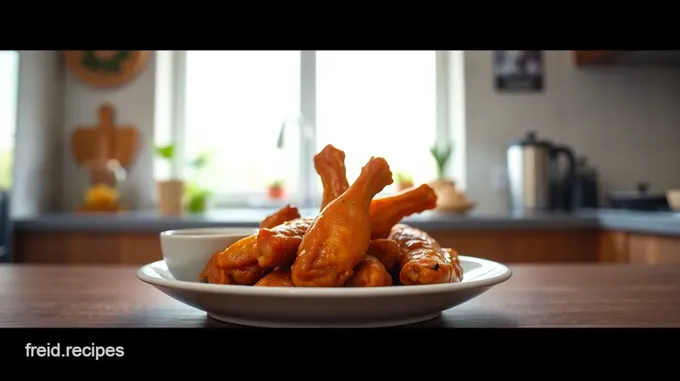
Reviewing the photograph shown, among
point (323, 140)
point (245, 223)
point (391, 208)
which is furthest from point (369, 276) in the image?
point (323, 140)

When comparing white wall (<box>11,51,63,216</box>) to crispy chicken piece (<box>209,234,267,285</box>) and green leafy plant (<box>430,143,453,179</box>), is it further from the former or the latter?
crispy chicken piece (<box>209,234,267,285</box>)

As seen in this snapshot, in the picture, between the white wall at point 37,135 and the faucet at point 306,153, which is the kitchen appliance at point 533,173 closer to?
the faucet at point 306,153

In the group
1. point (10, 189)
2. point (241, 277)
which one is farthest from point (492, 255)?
point (10, 189)

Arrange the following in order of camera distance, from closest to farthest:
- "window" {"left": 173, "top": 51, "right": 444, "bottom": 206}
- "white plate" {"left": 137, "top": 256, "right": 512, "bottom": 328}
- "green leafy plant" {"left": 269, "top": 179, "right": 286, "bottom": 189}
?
"white plate" {"left": 137, "top": 256, "right": 512, "bottom": 328}
"green leafy plant" {"left": 269, "top": 179, "right": 286, "bottom": 189}
"window" {"left": 173, "top": 51, "right": 444, "bottom": 206}

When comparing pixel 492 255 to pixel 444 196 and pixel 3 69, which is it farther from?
pixel 3 69

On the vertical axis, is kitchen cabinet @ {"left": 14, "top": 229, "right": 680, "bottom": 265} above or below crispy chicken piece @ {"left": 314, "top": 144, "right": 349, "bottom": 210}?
below

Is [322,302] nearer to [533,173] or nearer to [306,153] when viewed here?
[533,173]

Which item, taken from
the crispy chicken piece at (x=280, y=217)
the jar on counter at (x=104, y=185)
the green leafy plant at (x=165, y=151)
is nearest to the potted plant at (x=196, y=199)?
the green leafy plant at (x=165, y=151)

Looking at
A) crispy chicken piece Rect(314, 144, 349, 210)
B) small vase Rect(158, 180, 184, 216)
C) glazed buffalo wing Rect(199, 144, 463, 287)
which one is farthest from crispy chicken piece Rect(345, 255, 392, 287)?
small vase Rect(158, 180, 184, 216)
